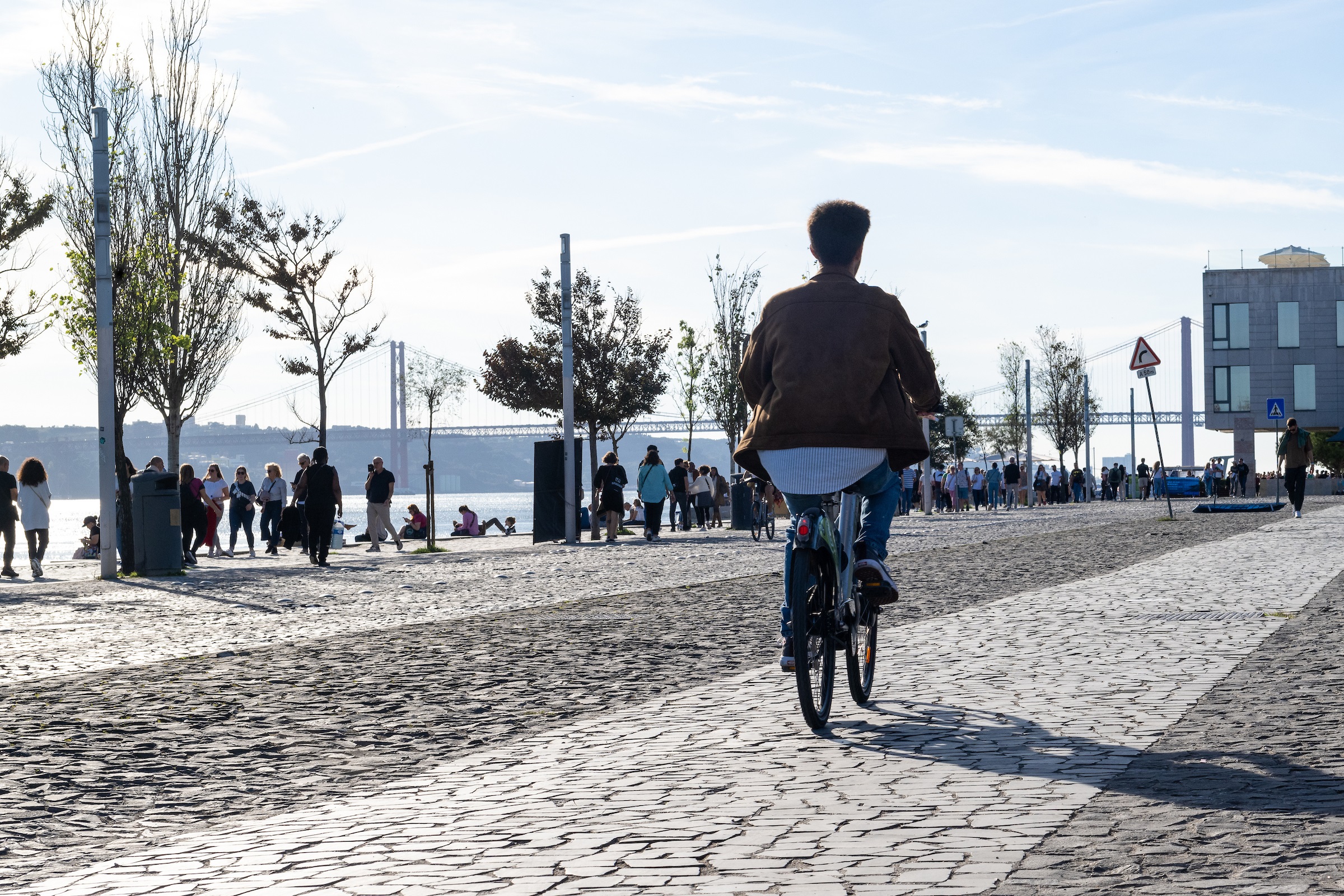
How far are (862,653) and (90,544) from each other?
24.0 meters

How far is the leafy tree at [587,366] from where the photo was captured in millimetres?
41344

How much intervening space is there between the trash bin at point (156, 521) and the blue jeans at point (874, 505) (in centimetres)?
1393

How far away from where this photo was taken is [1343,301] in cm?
8019

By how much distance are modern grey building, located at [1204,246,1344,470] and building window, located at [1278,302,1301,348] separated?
29 millimetres

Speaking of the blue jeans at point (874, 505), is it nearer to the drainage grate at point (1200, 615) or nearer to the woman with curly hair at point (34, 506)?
the drainage grate at point (1200, 615)

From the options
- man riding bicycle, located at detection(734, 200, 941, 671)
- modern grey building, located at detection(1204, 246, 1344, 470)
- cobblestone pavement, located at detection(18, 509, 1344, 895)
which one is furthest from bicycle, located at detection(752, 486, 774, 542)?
modern grey building, located at detection(1204, 246, 1344, 470)

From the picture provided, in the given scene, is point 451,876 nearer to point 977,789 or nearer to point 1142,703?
point 977,789

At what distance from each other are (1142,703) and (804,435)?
66.8 inches

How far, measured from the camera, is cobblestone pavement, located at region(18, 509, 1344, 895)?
3.55 metres

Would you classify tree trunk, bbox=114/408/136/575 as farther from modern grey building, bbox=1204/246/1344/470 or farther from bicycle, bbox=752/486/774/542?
modern grey building, bbox=1204/246/1344/470

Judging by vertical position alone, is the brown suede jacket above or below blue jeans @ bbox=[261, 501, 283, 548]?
above

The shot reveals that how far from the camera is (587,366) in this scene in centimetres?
4259

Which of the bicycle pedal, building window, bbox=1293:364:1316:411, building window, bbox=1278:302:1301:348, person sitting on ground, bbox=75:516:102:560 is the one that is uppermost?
building window, bbox=1278:302:1301:348

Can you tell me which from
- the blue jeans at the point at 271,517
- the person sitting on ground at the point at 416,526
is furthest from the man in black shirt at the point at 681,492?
the blue jeans at the point at 271,517
